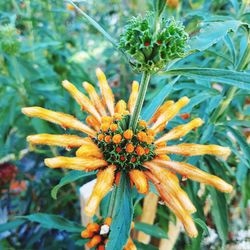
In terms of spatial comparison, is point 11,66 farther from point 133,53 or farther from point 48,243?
point 133,53

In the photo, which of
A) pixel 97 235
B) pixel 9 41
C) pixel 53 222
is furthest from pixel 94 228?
pixel 9 41

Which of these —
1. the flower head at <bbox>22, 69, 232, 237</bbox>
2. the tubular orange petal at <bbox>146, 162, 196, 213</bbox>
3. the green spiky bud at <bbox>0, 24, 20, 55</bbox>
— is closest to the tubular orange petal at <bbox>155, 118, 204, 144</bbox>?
the flower head at <bbox>22, 69, 232, 237</bbox>

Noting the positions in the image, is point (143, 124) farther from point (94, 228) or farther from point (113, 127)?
point (94, 228)

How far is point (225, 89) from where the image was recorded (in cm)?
104

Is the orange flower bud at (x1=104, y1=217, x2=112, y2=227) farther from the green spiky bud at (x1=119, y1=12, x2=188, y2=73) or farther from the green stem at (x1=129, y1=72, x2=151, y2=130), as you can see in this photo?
the green spiky bud at (x1=119, y1=12, x2=188, y2=73)

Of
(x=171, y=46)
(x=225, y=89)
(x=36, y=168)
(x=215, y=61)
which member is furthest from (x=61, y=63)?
(x=171, y=46)

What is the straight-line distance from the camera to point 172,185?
65 centimetres

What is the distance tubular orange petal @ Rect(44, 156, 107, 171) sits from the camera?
634 millimetres

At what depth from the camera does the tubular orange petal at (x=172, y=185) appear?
25.0 inches

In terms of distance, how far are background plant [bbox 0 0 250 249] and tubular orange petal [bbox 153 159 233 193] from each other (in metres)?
0.15

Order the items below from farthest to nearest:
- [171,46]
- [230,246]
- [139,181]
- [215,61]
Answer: [230,246], [215,61], [139,181], [171,46]

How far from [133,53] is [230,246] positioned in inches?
57.6

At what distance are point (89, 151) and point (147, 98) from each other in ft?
2.23

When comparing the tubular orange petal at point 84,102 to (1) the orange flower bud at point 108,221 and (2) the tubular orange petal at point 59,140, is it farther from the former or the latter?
(1) the orange flower bud at point 108,221
